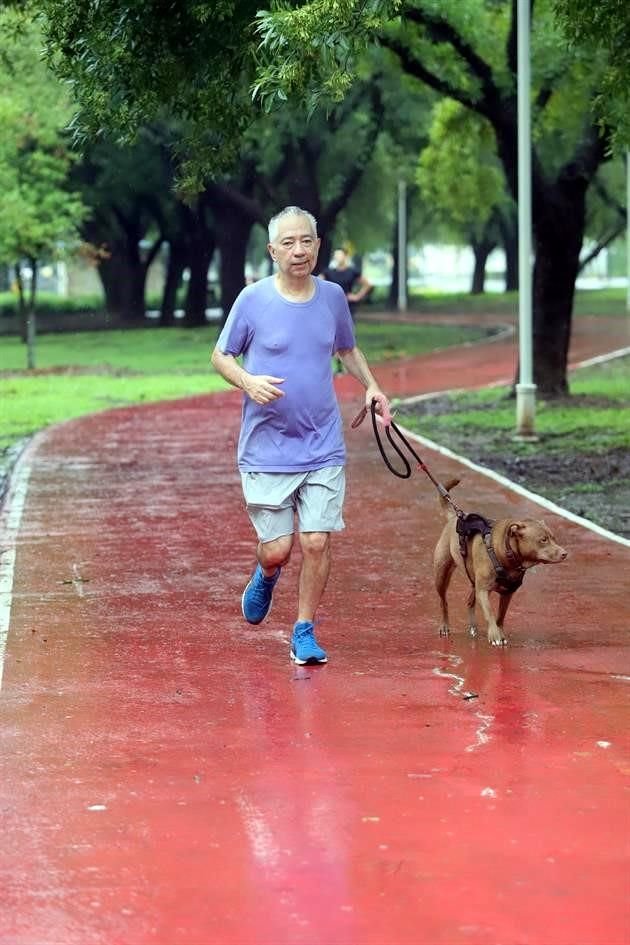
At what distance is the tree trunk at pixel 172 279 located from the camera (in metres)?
54.1

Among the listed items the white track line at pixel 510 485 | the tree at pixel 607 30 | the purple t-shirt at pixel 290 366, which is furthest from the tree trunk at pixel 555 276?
the purple t-shirt at pixel 290 366

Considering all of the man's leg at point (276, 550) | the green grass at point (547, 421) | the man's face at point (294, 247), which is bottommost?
the green grass at point (547, 421)

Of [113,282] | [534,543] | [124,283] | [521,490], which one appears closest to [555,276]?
[521,490]

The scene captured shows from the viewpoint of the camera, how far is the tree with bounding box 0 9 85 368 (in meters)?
35.3

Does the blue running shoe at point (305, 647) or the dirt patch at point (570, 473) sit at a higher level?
the blue running shoe at point (305, 647)

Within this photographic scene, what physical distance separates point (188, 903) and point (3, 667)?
344 cm

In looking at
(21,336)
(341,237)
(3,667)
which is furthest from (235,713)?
(341,237)

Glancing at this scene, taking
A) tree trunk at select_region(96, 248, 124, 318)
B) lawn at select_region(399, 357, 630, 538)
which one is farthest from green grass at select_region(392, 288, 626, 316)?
lawn at select_region(399, 357, 630, 538)

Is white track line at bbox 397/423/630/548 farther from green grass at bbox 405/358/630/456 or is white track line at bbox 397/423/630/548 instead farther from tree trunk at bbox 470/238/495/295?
tree trunk at bbox 470/238/495/295

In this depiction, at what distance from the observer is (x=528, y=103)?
18.6m

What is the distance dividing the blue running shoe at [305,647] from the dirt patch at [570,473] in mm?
4654

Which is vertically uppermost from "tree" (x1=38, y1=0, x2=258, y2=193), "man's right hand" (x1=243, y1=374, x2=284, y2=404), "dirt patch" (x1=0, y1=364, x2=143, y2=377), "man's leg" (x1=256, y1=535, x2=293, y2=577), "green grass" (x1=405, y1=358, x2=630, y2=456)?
"tree" (x1=38, y1=0, x2=258, y2=193)

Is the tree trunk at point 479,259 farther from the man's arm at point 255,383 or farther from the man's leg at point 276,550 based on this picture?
the man's arm at point 255,383

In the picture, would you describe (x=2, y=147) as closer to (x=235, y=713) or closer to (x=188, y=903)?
(x=235, y=713)
